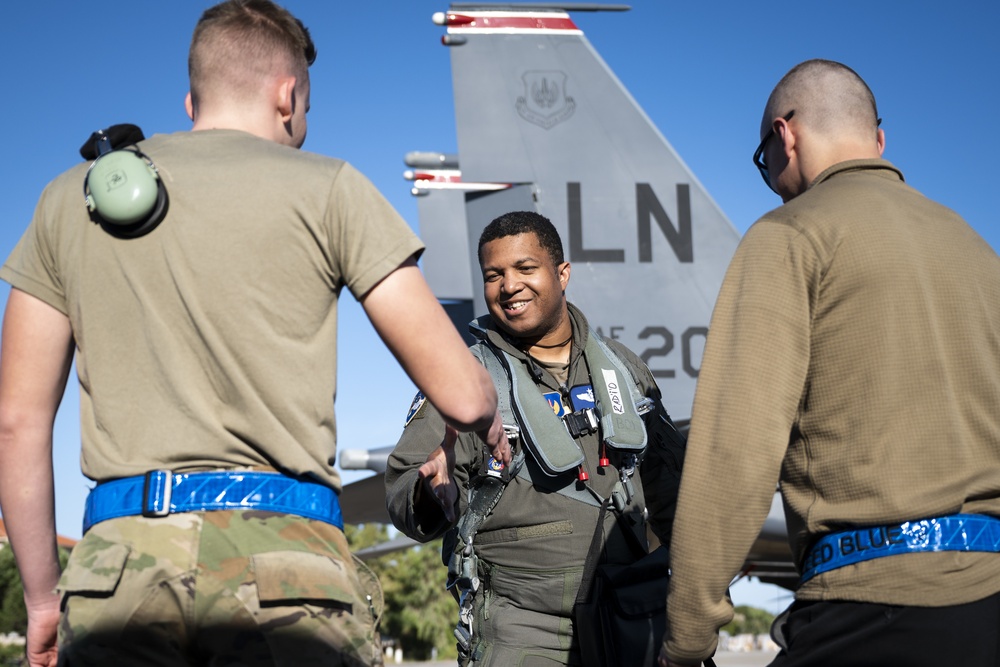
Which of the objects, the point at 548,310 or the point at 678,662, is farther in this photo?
the point at 548,310

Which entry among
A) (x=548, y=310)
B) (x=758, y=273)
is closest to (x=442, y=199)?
(x=548, y=310)

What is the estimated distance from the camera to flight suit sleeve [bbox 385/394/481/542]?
298cm

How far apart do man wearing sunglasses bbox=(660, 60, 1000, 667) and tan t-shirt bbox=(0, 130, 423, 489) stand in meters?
0.78

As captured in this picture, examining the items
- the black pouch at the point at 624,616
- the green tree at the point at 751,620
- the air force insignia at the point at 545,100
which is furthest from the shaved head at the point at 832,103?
the green tree at the point at 751,620

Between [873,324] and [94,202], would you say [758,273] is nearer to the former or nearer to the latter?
[873,324]

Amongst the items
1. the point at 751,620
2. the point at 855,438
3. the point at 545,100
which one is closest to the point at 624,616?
the point at 855,438

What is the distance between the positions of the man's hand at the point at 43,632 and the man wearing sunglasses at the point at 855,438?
125cm

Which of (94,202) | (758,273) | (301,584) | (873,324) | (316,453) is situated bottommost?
(301,584)

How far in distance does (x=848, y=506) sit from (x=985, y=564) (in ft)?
0.97

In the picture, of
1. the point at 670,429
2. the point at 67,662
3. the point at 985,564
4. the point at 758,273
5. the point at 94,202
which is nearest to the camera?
the point at 67,662

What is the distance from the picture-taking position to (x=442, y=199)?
1308cm

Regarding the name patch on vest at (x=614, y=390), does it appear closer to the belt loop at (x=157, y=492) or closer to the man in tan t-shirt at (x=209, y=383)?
the man in tan t-shirt at (x=209, y=383)

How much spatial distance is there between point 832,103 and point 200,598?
1.88 m

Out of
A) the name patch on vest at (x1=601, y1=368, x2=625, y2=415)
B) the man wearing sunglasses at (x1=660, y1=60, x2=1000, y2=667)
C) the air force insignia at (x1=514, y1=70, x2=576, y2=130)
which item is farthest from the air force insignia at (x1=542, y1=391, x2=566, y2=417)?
the air force insignia at (x1=514, y1=70, x2=576, y2=130)
